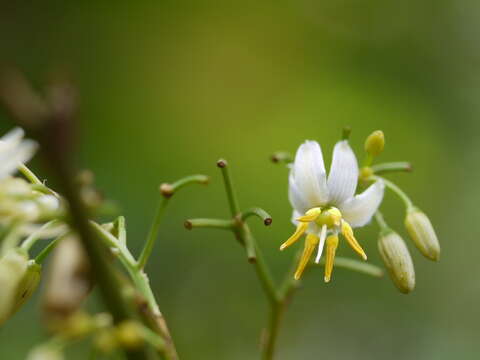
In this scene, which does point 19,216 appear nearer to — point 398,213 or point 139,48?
point 398,213

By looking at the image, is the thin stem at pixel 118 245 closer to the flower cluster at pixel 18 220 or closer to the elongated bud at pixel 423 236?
the flower cluster at pixel 18 220

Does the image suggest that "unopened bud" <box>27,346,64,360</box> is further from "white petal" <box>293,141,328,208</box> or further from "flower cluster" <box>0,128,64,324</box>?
"white petal" <box>293,141,328,208</box>

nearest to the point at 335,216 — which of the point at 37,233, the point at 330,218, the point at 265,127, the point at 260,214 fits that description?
the point at 330,218

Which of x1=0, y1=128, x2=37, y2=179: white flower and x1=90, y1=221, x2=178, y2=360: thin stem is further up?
x1=0, y1=128, x2=37, y2=179: white flower

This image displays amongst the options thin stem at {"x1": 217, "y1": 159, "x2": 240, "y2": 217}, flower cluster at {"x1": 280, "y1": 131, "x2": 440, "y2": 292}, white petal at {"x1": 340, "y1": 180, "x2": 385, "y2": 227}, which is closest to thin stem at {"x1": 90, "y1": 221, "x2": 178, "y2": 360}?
thin stem at {"x1": 217, "y1": 159, "x2": 240, "y2": 217}

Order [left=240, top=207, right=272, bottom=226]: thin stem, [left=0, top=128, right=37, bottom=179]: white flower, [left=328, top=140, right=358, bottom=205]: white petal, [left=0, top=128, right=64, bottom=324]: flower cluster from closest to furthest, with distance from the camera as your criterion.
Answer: [left=0, top=128, right=64, bottom=324]: flower cluster < [left=0, top=128, right=37, bottom=179]: white flower < [left=240, top=207, right=272, bottom=226]: thin stem < [left=328, top=140, right=358, bottom=205]: white petal

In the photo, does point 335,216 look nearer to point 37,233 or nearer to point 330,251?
point 330,251
